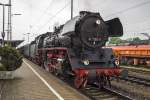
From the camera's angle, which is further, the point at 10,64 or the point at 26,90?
the point at 10,64

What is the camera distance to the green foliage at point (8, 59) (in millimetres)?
19953

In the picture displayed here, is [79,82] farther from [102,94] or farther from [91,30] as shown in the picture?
[91,30]

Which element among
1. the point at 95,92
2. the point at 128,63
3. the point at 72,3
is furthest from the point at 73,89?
the point at 128,63

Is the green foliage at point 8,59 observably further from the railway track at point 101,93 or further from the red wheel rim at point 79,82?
the red wheel rim at point 79,82

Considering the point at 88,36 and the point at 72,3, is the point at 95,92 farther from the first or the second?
the point at 72,3

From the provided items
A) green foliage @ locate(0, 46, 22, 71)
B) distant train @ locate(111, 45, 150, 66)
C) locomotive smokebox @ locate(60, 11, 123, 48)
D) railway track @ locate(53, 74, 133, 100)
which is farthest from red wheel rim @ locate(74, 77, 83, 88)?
distant train @ locate(111, 45, 150, 66)

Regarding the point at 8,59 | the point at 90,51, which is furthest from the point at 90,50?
the point at 8,59

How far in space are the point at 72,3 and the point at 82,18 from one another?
64.9ft

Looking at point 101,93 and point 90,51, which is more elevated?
point 90,51

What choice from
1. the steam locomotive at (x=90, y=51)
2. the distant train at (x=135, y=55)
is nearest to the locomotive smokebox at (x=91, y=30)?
the steam locomotive at (x=90, y=51)

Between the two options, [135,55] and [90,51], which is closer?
[90,51]

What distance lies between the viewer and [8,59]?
1994 cm

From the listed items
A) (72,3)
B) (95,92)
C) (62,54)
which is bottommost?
(95,92)

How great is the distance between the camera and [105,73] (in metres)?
15.3
